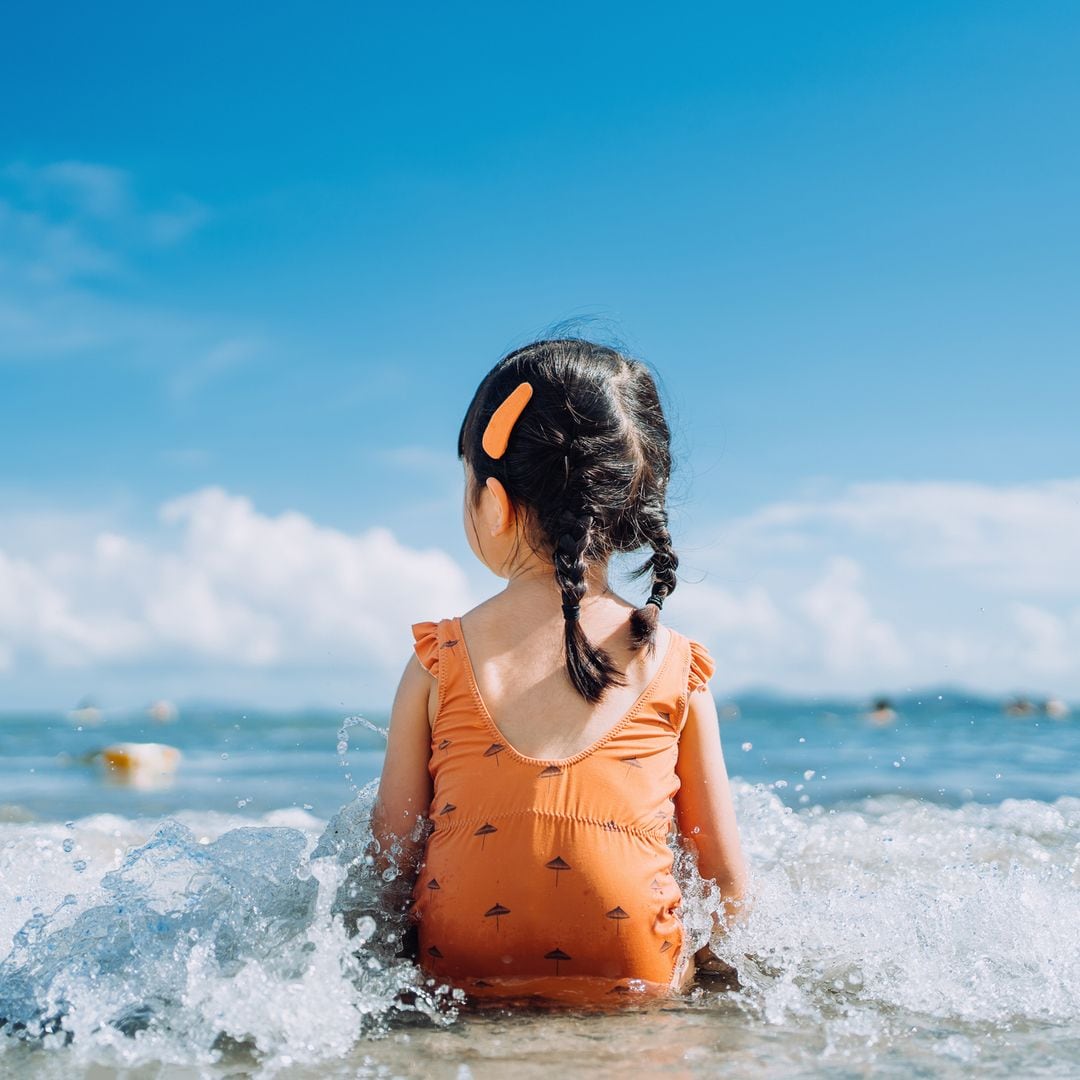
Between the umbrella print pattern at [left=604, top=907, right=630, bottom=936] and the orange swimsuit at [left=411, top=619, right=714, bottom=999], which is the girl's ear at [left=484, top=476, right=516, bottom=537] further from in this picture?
the umbrella print pattern at [left=604, top=907, right=630, bottom=936]

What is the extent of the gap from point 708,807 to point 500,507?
92 cm

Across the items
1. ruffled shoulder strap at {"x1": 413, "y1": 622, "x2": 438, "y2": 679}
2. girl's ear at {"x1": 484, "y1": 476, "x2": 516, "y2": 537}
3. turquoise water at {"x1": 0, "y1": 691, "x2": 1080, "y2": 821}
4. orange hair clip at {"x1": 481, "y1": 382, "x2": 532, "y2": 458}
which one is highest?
orange hair clip at {"x1": 481, "y1": 382, "x2": 532, "y2": 458}

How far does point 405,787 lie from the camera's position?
259 centimetres

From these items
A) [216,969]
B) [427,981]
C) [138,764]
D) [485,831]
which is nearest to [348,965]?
[427,981]

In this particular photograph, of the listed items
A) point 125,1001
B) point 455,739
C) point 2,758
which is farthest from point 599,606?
point 2,758

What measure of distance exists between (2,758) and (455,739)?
1213 centimetres

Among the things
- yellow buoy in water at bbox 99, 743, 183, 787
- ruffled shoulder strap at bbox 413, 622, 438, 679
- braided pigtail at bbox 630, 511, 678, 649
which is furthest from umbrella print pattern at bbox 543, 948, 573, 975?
yellow buoy in water at bbox 99, 743, 183, 787

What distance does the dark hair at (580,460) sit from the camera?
8.22 ft

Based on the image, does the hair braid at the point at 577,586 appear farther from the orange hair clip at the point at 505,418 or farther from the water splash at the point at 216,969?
the water splash at the point at 216,969

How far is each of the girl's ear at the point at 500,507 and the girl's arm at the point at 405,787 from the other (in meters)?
0.39

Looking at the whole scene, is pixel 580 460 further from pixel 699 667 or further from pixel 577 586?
pixel 699 667

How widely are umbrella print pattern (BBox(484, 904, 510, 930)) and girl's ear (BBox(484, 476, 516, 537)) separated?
0.88m

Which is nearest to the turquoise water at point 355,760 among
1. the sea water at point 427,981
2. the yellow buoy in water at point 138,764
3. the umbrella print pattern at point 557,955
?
the yellow buoy in water at point 138,764

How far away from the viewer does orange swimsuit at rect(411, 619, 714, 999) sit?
2.29 meters
